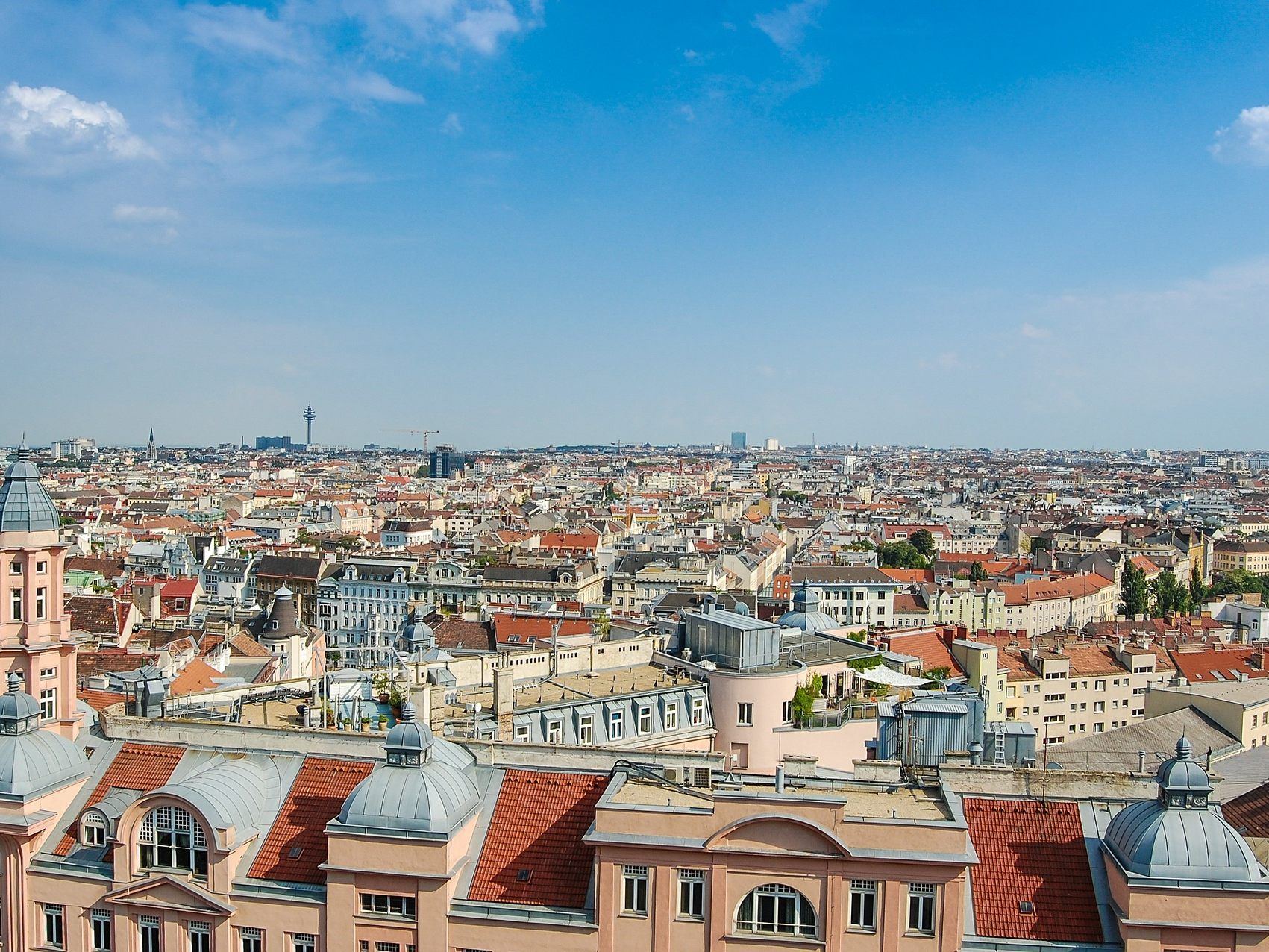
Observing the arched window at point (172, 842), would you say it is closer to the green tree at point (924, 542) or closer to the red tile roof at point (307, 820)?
the red tile roof at point (307, 820)

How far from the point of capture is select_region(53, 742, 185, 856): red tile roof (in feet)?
75.2

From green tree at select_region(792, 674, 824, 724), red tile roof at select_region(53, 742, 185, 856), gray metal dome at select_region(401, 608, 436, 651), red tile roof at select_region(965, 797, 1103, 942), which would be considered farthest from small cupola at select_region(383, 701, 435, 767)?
gray metal dome at select_region(401, 608, 436, 651)

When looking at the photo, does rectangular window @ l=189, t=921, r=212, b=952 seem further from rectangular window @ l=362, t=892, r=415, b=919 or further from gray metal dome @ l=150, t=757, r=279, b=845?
rectangular window @ l=362, t=892, r=415, b=919

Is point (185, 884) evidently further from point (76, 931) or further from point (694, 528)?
point (694, 528)

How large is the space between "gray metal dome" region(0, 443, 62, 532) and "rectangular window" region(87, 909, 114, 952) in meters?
8.58

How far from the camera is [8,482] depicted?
25766 millimetres

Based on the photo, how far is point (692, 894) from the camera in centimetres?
1900

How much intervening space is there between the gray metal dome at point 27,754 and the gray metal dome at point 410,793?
6326 millimetres

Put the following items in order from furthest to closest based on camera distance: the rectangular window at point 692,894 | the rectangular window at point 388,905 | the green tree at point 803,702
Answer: the green tree at point 803,702, the rectangular window at point 388,905, the rectangular window at point 692,894

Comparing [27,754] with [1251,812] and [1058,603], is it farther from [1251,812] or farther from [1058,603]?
[1058,603]

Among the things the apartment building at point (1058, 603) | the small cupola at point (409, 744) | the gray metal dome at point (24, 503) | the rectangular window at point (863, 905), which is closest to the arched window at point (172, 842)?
the small cupola at point (409, 744)

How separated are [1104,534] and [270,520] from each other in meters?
119

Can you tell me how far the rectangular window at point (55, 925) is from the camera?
21.4 metres

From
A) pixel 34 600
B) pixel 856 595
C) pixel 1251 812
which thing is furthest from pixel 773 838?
pixel 856 595
